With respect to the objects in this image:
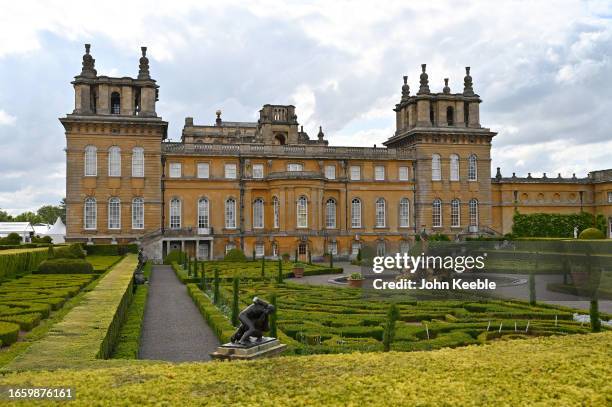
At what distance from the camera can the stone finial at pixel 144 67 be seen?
46750 mm

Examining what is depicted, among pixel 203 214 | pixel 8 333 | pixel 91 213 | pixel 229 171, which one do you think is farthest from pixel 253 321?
pixel 229 171

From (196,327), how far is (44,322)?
4737 millimetres

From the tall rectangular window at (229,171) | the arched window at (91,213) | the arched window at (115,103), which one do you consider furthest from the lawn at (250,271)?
the arched window at (115,103)

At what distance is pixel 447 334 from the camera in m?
14.5

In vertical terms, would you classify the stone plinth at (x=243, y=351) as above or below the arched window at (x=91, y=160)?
below

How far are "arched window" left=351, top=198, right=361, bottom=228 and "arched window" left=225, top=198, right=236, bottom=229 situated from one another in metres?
10.0

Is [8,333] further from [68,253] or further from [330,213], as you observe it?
[330,213]

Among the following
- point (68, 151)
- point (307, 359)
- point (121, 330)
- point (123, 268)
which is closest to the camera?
point (307, 359)

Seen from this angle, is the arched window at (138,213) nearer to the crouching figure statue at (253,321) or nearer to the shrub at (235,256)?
the shrub at (235,256)

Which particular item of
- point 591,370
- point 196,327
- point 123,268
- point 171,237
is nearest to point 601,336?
point 591,370

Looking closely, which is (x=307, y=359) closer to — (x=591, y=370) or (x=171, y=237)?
(x=591, y=370)

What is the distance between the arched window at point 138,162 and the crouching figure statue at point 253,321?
3764 cm

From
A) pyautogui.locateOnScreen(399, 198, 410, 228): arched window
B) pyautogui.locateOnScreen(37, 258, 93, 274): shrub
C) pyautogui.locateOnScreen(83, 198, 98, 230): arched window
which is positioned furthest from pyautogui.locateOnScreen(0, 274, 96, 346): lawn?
pyautogui.locateOnScreen(399, 198, 410, 228): arched window

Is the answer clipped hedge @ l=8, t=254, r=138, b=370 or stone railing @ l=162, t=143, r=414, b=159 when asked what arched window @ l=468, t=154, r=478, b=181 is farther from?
clipped hedge @ l=8, t=254, r=138, b=370
